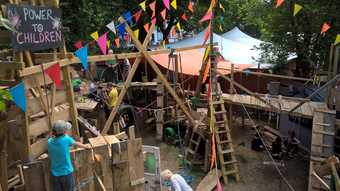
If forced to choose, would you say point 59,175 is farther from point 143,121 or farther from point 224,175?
point 143,121

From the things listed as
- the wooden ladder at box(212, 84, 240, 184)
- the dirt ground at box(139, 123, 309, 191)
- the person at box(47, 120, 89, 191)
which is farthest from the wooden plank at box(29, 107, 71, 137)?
the wooden ladder at box(212, 84, 240, 184)

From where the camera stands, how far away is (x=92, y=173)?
4848 mm

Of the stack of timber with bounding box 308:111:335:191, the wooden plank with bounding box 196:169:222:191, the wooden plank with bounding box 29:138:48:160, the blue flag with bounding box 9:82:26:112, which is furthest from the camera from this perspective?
the wooden plank with bounding box 196:169:222:191

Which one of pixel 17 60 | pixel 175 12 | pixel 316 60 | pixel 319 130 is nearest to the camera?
pixel 17 60

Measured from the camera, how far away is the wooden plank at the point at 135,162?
5.07 meters

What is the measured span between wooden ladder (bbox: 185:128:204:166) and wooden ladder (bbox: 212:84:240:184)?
680mm

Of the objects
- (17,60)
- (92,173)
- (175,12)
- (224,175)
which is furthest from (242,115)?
(17,60)

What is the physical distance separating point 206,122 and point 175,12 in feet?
29.2

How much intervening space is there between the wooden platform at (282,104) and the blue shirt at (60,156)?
5.91 m

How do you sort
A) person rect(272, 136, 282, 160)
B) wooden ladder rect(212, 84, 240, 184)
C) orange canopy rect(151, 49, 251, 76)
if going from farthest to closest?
orange canopy rect(151, 49, 251, 76), person rect(272, 136, 282, 160), wooden ladder rect(212, 84, 240, 184)

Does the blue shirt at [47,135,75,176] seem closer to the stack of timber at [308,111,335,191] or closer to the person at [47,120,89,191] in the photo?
the person at [47,120,89,191]

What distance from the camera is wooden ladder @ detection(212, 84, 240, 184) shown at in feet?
27.7

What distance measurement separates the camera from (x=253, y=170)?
8883 millimetres

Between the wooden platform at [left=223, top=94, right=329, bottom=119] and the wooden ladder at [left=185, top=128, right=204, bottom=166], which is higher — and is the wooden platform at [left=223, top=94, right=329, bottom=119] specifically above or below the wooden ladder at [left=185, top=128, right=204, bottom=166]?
above
